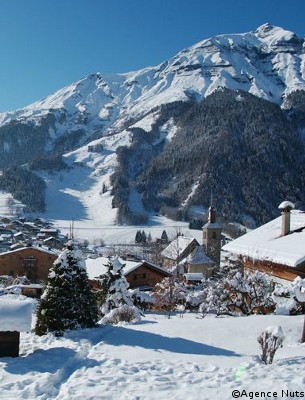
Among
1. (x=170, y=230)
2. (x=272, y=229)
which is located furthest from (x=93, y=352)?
(x=170, y=230)

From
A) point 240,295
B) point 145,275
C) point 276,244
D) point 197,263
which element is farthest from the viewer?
point 197,263

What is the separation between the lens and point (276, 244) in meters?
23.0

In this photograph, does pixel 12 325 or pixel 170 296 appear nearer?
pixel 12 325

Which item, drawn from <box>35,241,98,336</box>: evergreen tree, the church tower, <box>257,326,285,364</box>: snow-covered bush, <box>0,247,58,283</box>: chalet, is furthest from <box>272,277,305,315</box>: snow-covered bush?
the church tower

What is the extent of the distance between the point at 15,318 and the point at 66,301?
2619 mm

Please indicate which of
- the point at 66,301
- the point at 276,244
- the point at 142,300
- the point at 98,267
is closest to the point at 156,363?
the point at 66,301

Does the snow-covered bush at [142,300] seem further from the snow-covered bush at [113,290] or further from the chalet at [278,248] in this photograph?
the chalet at [278,248]

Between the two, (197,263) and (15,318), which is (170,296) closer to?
(15,318)

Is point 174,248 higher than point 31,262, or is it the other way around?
point 174,248

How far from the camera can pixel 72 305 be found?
1611 cm

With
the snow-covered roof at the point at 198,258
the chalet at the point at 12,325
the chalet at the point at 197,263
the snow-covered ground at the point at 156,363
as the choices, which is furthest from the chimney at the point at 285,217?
the snow-covered roof at the point at 198,258

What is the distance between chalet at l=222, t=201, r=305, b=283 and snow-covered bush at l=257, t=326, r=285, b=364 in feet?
31.0

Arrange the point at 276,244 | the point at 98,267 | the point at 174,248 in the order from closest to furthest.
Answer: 1. the point at 276,244
2. the point at 98,267
3. the point at 174,248

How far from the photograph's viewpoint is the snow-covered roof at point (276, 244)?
20.9m
